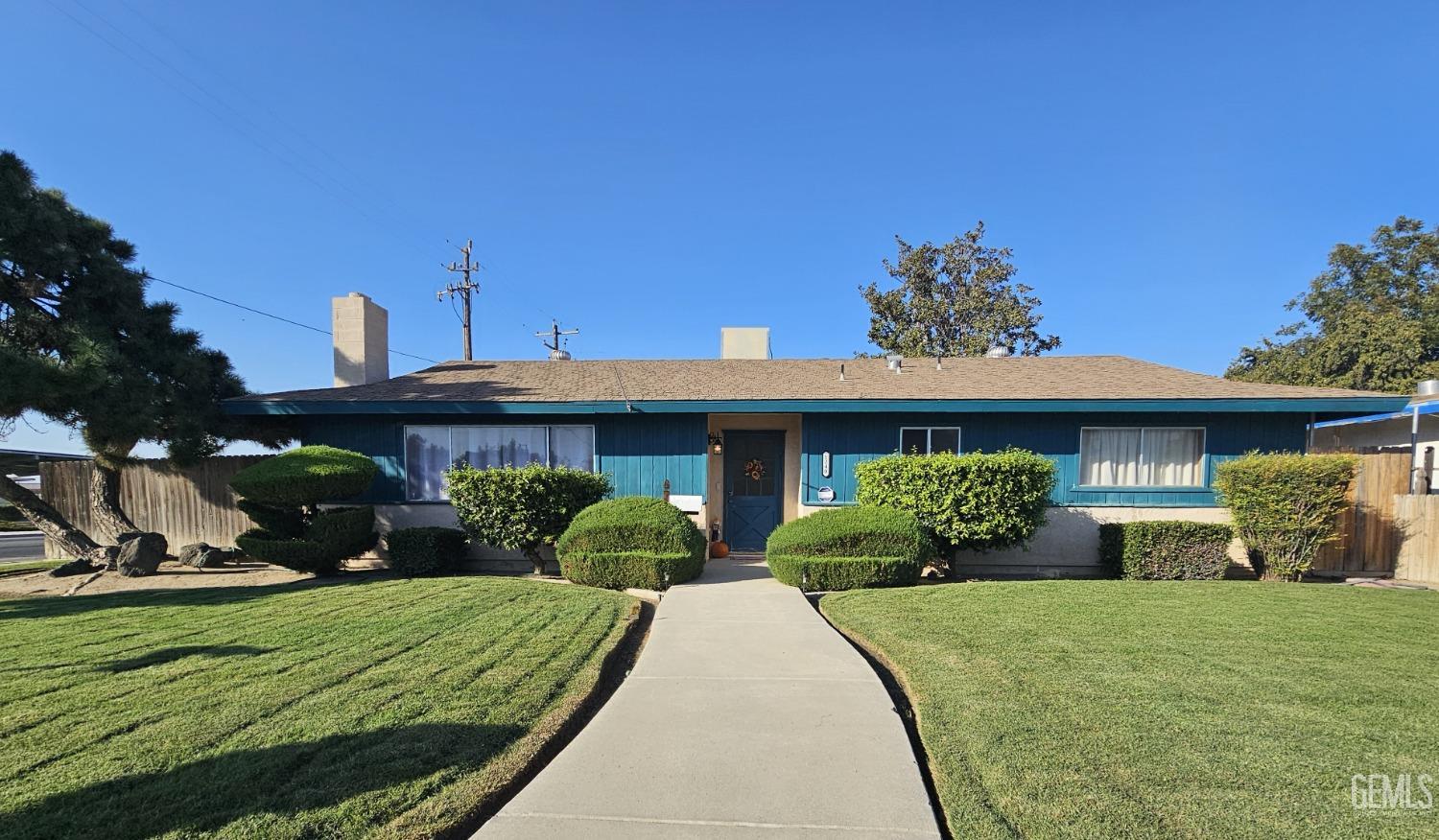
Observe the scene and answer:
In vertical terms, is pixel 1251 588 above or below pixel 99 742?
below

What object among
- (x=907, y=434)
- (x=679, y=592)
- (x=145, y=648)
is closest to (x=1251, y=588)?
(x=907, y=434)

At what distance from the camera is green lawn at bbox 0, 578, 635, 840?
8.31 ft

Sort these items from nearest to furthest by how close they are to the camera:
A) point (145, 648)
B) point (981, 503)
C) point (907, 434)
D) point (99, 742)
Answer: point (99, 742) < point (145, 648) < point (981, 503) < point (907, 434)

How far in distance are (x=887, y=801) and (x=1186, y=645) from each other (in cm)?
403

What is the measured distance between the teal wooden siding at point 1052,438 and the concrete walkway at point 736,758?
17.5 ft

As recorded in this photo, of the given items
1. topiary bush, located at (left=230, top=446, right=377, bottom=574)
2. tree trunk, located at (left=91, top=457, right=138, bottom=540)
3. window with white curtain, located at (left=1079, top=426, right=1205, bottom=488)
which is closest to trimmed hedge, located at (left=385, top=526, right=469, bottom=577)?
topiary bush, located at (left=230, top=446, right=377, bottom=574)

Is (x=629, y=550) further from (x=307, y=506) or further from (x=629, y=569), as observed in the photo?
(x=307, y=506)

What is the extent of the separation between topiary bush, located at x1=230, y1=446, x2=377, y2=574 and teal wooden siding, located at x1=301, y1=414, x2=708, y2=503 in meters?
0.76

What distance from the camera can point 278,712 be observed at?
3.56 m

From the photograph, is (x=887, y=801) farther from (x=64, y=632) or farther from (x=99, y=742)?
(x=64, y=632)

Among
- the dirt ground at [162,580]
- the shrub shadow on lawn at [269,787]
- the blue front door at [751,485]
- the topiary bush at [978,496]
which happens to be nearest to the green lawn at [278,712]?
the shrub shadow on lawn at [269,787]

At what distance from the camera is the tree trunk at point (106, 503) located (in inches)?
394

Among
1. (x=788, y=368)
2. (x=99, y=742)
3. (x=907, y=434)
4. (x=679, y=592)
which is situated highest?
(x=788, y=368)

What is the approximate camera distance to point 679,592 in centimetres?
744
